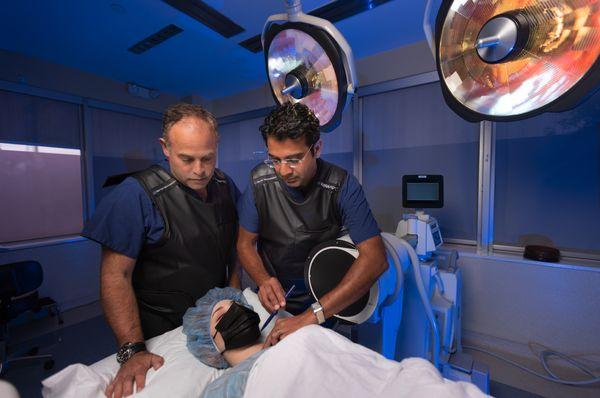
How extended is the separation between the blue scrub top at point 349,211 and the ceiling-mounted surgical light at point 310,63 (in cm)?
34

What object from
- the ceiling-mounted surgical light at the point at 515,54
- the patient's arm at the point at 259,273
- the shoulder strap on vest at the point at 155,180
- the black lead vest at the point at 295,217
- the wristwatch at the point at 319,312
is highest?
the ceiling-mounted surgical light at the point at 515,54

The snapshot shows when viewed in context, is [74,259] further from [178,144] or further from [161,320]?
[178,144]

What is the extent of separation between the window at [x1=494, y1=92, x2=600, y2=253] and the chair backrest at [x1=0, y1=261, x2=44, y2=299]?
14.5 feet

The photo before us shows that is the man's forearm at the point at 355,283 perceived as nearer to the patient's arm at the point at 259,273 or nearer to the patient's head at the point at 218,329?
the patient's arm at the point at 259,273

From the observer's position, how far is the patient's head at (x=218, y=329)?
1112mm

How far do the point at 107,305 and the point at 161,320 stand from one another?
0.26m

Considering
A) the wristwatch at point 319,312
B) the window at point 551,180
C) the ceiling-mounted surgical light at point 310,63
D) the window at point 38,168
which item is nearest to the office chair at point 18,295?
the window at point 38,168

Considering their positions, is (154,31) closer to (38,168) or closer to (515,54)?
(38,168)

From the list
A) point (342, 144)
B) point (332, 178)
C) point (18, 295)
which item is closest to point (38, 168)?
point (18, 295)

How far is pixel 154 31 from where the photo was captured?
2.54 metres

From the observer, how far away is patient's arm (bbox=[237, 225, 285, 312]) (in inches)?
49.8

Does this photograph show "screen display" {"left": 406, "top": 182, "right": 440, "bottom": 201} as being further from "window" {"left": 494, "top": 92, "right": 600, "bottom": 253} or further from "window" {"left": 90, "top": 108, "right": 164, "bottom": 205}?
"window" {"left": 90, "top": 108, "right": 164, "bottom": 205}

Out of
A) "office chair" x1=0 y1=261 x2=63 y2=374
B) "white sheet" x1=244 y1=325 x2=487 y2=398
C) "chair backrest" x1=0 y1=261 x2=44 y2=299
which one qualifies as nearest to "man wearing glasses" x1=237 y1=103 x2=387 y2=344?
"white sheet" x1=244 y1=325 x2=487 y2=398

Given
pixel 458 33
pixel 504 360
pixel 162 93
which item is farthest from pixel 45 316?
pixel 504 360
